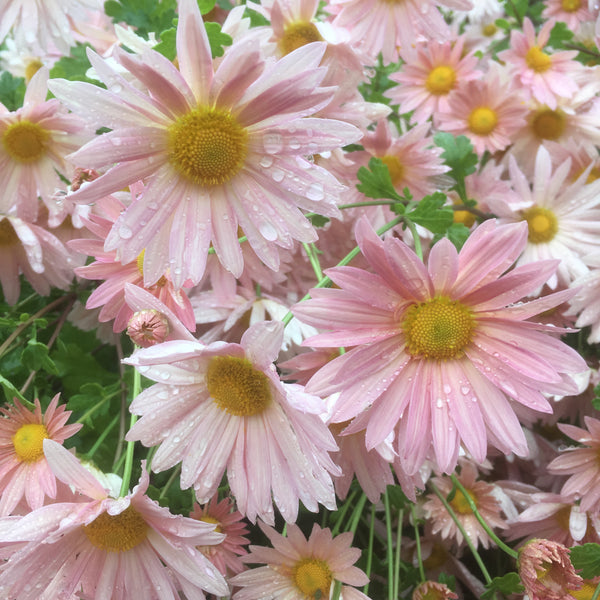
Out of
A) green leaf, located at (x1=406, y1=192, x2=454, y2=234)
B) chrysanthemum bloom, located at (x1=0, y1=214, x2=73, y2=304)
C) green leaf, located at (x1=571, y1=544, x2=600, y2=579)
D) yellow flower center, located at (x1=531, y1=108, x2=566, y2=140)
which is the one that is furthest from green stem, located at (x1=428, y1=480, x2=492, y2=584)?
yellow flower center, located at (x1=531, y1=108, x2=566, y2=140)

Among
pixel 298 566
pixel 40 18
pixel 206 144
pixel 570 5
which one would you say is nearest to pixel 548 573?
pixel 298 566

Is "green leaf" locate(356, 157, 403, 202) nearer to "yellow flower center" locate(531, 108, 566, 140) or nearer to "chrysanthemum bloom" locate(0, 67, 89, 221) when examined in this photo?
"chrysanthemum bloom" locate(0, 67, 89, 221)

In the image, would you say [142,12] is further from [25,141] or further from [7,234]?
[7,234]

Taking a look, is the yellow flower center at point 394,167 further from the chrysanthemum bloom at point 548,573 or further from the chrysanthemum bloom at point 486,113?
the chrysanthemum bloom at point 548,573

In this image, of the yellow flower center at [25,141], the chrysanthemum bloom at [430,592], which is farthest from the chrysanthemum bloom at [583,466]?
the yellow flower center at [25,141]

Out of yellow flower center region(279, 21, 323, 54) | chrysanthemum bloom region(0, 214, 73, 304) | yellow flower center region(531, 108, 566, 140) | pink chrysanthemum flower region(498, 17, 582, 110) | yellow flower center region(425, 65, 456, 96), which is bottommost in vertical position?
chrysanthemum bloom region(0, 214, 73, 304)

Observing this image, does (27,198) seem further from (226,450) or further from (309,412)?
(309,412)

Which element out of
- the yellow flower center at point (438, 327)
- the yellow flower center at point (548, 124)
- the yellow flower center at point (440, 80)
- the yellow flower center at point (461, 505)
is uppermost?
the yellow flower center at point (440, 80)
